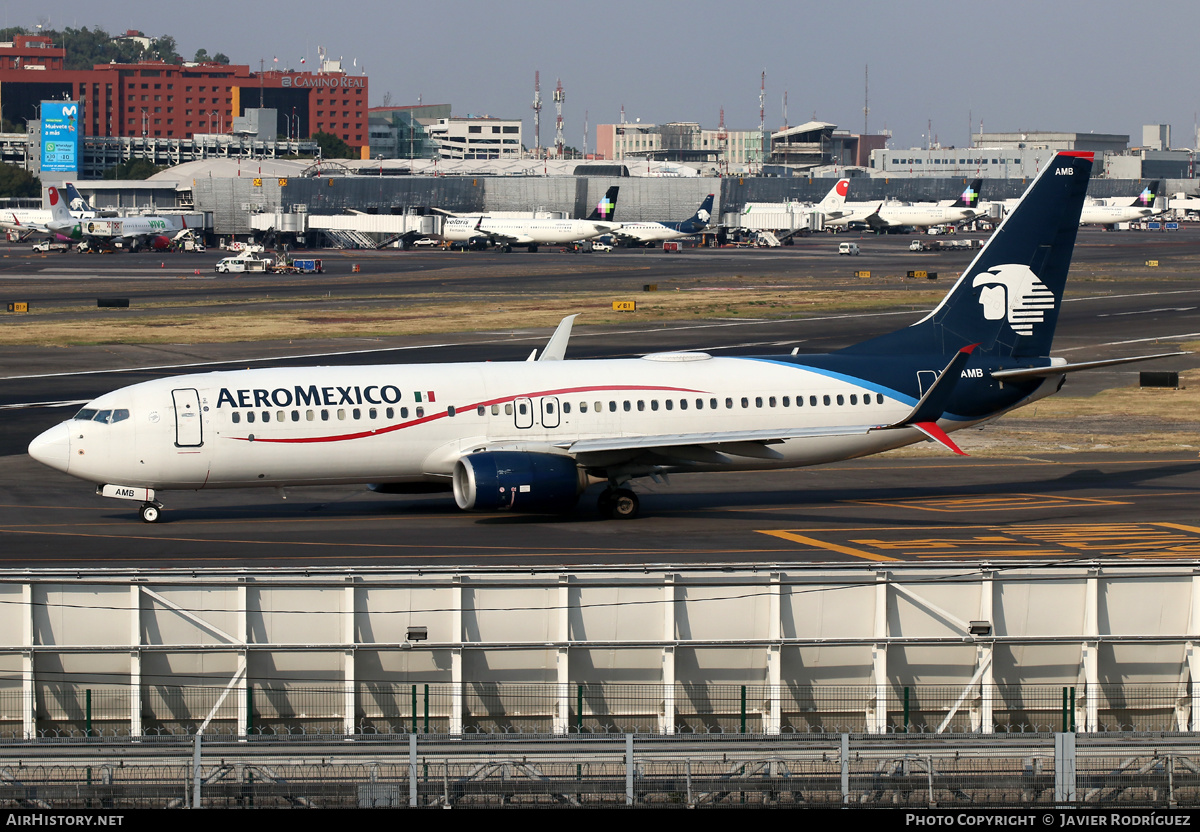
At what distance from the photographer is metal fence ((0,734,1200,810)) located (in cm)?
2019

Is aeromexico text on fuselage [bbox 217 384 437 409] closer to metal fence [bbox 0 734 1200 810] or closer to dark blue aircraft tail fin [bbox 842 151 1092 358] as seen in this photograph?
dark blue aircraft tail fin [bbox 842 151 1092 358]

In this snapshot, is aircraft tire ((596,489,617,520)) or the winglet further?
the winglet

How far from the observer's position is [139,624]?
86.3 ft

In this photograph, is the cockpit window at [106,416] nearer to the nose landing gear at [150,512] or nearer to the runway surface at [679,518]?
the nose landing gear at [150,512]

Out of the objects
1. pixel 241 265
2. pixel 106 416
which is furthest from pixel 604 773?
pixel 241 265

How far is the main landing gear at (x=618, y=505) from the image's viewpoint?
43000 millimetres

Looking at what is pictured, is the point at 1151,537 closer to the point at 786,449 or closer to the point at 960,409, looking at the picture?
the point at 960,409

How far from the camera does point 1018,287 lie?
1892 inches

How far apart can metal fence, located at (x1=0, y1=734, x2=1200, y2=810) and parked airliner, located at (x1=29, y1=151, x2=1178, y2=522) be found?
58.2 ft

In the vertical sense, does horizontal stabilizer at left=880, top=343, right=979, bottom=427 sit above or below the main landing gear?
above

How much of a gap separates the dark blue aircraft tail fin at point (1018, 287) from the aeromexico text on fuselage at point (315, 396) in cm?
1613

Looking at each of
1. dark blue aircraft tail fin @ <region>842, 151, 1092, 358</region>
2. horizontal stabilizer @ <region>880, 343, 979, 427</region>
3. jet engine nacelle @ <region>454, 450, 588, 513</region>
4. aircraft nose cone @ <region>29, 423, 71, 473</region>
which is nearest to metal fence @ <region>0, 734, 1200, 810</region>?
horizontal stabilizer @ <region>880, 343, 979, 427</region>

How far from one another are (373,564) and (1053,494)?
79.1ft

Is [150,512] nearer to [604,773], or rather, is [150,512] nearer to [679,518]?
[679,518]
